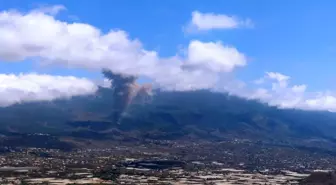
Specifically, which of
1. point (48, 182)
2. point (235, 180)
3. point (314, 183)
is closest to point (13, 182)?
point (48, 182)

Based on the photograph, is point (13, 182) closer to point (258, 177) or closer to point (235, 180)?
point (235, 180)

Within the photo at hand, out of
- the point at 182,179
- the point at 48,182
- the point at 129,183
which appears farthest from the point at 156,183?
the point at 48,182

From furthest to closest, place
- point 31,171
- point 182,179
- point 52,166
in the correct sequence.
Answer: point 52,166 < point 31,171 < point 182,179

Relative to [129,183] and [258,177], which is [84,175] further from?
[258,177]

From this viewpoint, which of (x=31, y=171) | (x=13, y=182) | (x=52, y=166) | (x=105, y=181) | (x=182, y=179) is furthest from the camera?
(x=52, y=166)

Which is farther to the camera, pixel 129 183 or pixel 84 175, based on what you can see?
pixel 84 175

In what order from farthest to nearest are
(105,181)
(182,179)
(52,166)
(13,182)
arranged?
1. (52,166)
2. (182,179)
3. (105,181)
4. (13,182)

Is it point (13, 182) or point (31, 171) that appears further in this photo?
point (31, 171)

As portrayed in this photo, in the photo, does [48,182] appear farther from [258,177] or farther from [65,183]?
[258,177]

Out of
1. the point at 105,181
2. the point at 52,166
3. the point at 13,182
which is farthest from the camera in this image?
the point at 52,166
